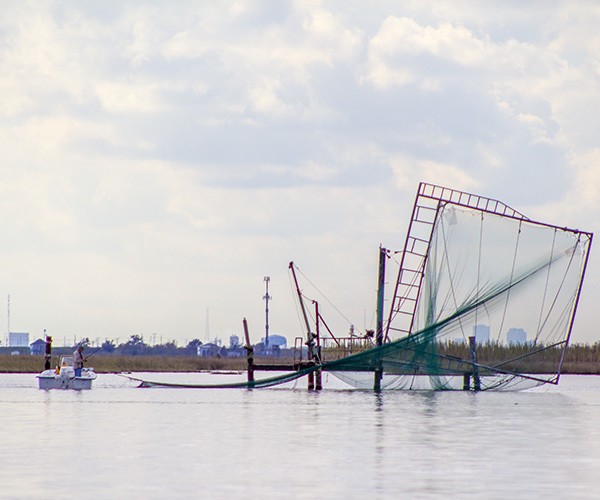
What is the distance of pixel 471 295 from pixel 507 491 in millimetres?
30823

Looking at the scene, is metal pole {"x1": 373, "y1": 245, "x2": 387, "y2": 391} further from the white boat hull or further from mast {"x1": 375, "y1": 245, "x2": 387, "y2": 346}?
the white boat hull

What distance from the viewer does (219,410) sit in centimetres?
4816

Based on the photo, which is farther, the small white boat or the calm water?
the small white boat


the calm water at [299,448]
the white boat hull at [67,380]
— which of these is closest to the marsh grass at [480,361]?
the calm water at [299,448]

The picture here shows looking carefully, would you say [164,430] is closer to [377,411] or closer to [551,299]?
[377,411]

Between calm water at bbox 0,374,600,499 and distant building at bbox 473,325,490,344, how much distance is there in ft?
9.26

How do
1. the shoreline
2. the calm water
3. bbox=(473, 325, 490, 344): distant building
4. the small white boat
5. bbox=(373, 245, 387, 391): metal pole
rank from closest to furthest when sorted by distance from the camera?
1. the calm water
2. bbox=(473, 325, 490, 344): distant building
3. bbox=(373, 245, 387, 391): metal pole
4. the small white boat
5. the shoreline

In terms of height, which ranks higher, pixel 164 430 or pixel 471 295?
pixel 471 295

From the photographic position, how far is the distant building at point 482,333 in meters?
55.4

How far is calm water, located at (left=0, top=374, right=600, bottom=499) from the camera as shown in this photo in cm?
2411

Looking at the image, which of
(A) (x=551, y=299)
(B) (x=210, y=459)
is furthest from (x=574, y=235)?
(B) (x=210, y=459)

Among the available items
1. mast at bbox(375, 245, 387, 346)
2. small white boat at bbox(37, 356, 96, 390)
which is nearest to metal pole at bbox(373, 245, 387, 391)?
mast at bbox(375, 245, 387, 346)

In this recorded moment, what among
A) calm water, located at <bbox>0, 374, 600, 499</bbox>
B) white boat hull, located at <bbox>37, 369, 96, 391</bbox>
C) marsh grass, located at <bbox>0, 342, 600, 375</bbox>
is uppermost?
marsh grass, located at <bbox>0, 342, 600, 375</bbox>

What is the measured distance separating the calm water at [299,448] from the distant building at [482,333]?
2823mm
